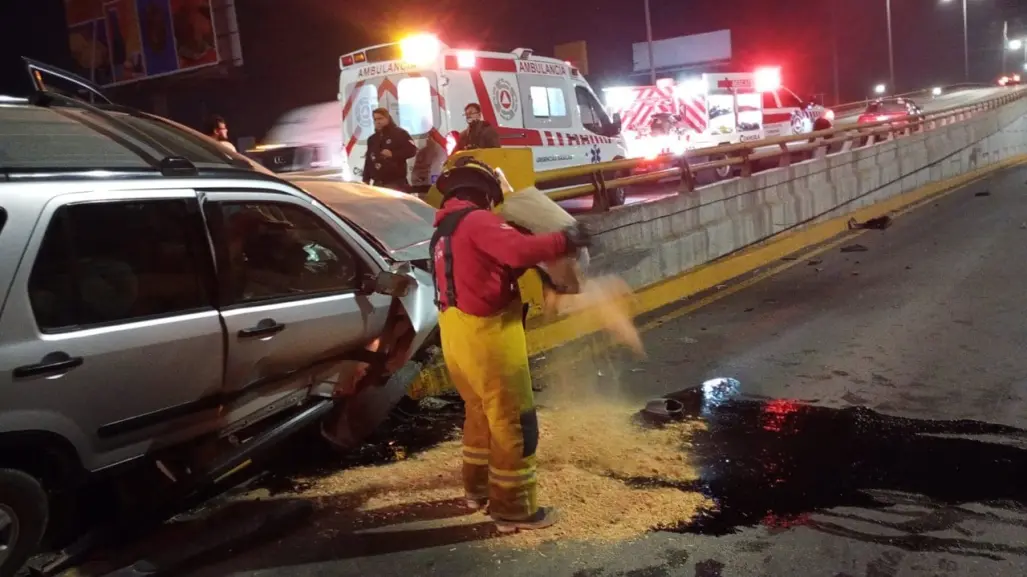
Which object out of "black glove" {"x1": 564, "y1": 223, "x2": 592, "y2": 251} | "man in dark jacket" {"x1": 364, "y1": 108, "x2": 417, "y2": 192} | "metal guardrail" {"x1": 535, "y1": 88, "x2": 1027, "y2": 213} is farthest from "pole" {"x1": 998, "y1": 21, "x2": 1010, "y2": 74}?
"black glove" {"x1": 564, "y1": 223, "x2": 592, "y2": 251}

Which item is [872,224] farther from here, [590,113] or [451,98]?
[451,98]

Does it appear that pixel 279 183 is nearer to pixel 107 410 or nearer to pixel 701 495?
pixel 107 410

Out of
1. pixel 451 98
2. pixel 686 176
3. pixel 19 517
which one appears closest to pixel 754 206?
pixel 686 176

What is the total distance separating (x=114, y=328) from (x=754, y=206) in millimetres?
9249

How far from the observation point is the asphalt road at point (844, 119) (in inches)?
566

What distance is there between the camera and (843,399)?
5.58m

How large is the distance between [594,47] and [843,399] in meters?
49.7

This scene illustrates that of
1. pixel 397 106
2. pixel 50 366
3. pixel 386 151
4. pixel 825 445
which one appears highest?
pixel 397 106

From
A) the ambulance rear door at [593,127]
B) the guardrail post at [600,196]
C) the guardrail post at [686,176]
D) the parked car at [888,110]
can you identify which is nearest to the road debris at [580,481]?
the guardrail post at [600,196]

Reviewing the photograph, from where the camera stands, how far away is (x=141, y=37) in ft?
99.9

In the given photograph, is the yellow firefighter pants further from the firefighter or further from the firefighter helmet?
the firefighter helmet

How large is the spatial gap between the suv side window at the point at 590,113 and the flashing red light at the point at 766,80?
883 cm

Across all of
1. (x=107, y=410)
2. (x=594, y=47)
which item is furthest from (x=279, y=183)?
(x=594, y=47)

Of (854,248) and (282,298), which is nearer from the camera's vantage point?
(282,298)
